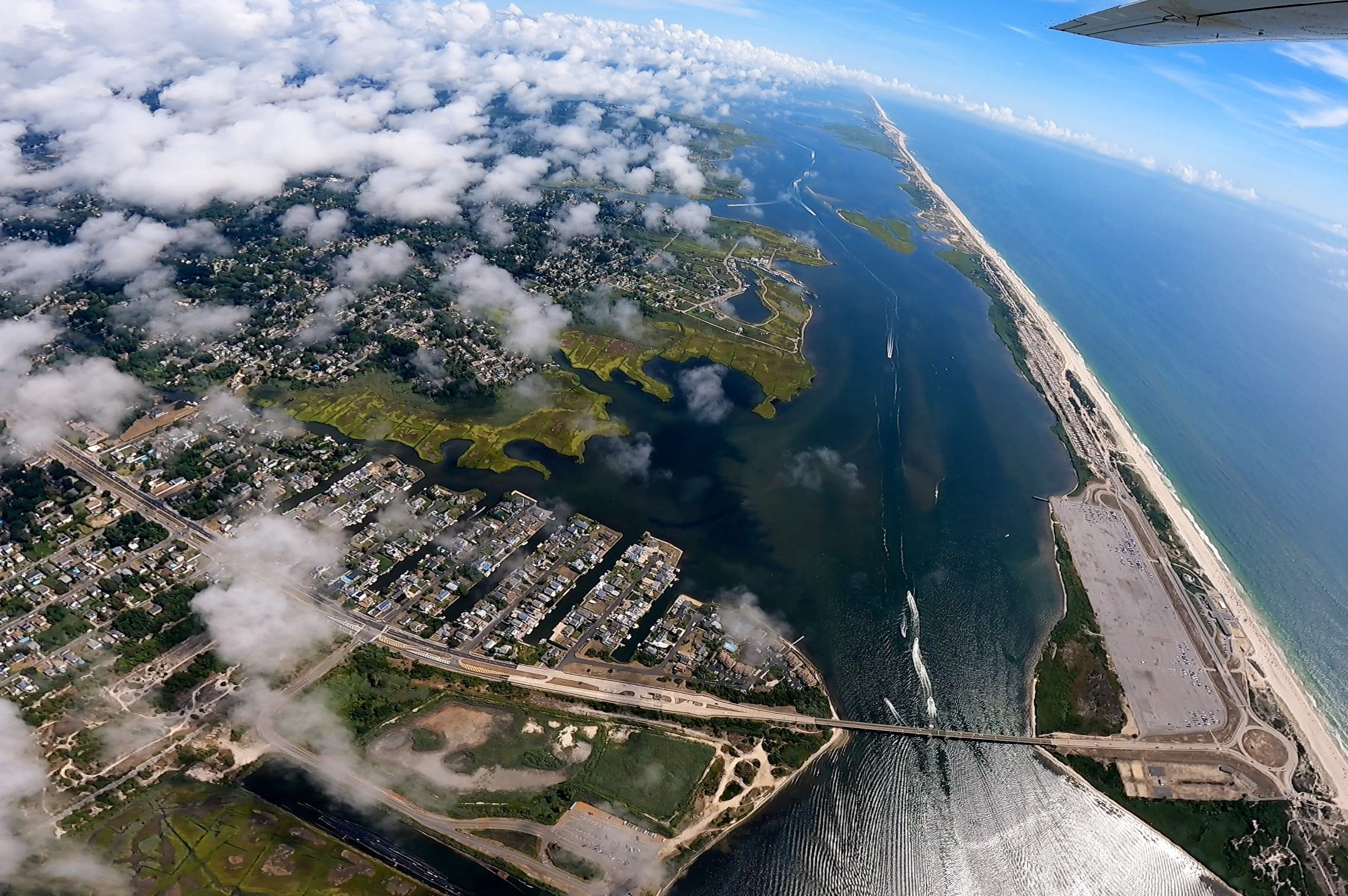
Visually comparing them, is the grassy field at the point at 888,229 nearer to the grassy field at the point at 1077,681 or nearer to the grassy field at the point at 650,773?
the grassy field at the point at 1077,681

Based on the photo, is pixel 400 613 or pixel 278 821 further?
pixel 400 613

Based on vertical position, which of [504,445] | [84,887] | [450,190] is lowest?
[84,887]

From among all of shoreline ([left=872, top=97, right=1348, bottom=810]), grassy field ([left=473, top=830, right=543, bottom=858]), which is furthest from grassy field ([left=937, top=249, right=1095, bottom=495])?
grassy field ([left=473, top=830, right=543, bottom=858])

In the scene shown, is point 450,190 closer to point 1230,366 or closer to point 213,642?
point 213,642

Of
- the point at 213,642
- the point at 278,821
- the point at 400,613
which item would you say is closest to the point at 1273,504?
the point at 400,613

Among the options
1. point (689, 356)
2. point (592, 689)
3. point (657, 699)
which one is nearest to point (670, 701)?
point (657, 699)

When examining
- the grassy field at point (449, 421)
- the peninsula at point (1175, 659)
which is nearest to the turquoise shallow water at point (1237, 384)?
the peninsula at point (1175, 659)

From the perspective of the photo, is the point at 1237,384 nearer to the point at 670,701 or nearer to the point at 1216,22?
the point at 670,701
